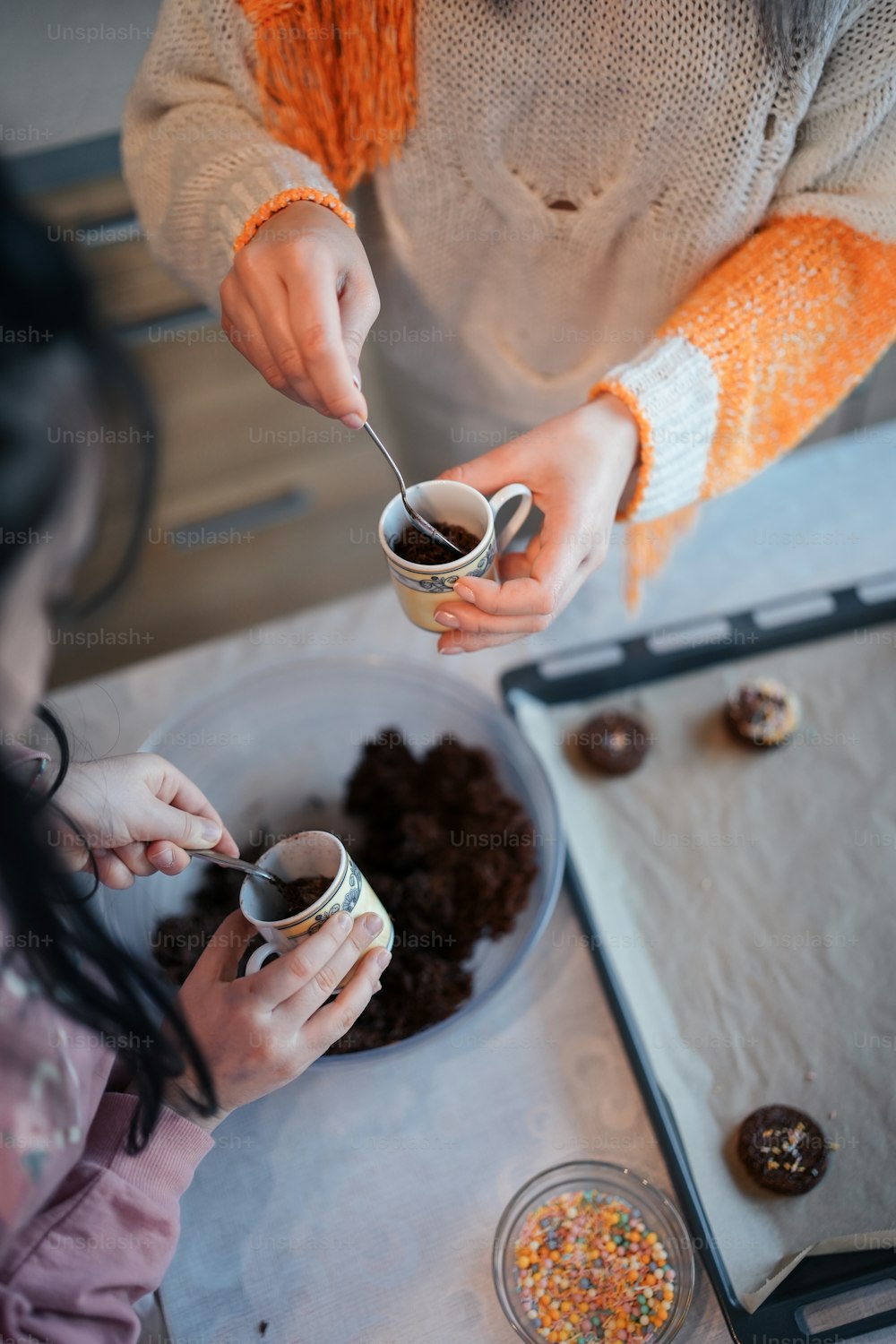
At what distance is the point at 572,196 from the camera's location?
3.05 ft

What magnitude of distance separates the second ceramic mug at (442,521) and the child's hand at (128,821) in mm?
251

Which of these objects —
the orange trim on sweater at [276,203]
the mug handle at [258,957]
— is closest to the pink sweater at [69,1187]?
the mug handle at [258,957]

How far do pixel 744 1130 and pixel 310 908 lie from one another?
1.47ft

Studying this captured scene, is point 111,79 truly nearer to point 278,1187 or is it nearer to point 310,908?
point 310,908

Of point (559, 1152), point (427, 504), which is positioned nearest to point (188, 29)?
point (427, 504)

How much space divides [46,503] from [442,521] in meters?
0.37

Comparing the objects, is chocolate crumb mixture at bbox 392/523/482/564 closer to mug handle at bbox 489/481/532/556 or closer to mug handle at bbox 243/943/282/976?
mug handle at bbox 489/481/532/556

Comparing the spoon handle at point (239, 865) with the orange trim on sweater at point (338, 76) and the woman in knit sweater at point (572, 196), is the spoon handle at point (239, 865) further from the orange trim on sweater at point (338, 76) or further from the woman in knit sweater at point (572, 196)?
the orange trim on sweater at point (338, 76)

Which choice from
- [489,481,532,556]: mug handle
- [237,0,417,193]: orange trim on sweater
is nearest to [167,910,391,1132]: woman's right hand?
[489,481,532,556]: mug handle

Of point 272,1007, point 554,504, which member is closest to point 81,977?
point 272,1007

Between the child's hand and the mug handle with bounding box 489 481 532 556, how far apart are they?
346mm

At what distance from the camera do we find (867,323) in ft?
2.97

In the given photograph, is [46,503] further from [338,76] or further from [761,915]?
[761,915]

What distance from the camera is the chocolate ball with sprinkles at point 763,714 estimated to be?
1.03 m
